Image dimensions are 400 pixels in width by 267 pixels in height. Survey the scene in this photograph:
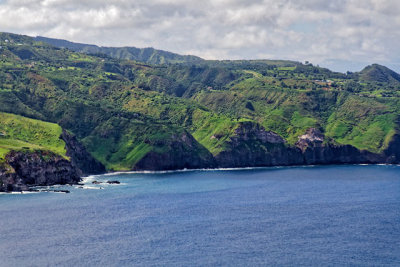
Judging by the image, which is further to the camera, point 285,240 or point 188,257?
point 285,240

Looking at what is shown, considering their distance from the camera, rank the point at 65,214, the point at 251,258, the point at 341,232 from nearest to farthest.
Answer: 1. the point at 251,258
2. the point at 341,232
3. the point at 65,214

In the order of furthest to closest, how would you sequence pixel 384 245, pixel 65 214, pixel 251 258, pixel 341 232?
pixel 65 214 → pixel 341 232 → pixel 384 245 → pixel 251 258

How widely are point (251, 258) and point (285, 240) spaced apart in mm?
21465

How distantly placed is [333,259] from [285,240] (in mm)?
20224

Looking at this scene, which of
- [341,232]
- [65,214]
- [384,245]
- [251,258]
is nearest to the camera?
[251,258]

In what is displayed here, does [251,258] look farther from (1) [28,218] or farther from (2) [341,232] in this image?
(1) [28,218]

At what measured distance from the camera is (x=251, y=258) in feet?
484

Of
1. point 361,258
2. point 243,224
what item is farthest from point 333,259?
point 243,224

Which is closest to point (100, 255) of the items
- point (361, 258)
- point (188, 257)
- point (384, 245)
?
point (188, 257)

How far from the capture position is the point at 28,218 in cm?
18612

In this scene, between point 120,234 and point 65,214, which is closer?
point 120,234

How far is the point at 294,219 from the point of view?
196 metres

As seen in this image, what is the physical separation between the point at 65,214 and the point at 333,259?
3558 inches

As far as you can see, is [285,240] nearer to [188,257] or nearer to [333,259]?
[333,259]
